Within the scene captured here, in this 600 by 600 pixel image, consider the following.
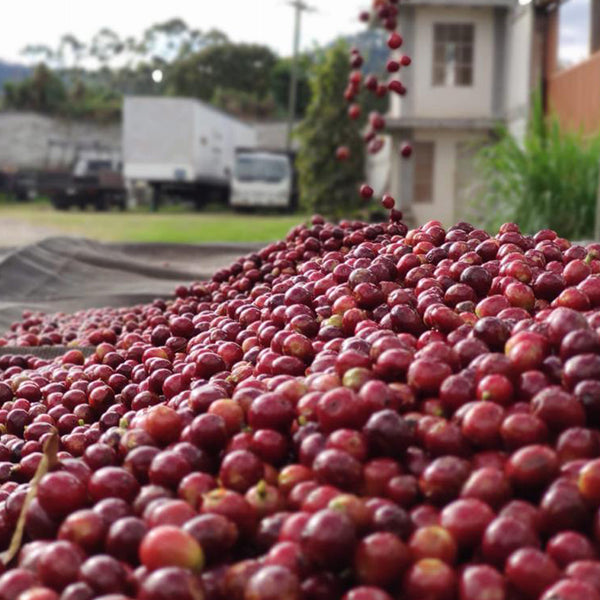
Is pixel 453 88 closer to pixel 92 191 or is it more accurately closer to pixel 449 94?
pixel 449 94

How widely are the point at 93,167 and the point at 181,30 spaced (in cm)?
4807

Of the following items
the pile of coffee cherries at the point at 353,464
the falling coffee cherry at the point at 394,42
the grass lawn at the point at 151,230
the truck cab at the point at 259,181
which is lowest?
the pile of coffee cherries at the point at 353,464

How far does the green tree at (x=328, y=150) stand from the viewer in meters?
24.4

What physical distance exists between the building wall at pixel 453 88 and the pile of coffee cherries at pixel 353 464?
16347 mm

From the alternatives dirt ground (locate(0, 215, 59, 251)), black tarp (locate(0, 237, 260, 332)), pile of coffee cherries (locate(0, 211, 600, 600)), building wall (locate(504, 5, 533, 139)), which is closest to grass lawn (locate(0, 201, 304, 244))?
dirt ground (locate(0, 215, 59, 251))

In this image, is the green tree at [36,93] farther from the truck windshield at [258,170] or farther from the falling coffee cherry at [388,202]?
the falling coffee cherry at [388,202]

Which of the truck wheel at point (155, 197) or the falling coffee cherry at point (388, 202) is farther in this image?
the truck wheel at point (155, 197)

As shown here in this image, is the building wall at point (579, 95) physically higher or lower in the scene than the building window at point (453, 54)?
lower

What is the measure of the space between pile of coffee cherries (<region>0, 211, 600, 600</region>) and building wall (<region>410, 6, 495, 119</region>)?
53.6 ft

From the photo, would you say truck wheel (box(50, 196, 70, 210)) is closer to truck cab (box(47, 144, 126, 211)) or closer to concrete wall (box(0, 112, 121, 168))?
truck cab (box(47, 144, 126, 211))

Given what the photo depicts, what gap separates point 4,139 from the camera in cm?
4353

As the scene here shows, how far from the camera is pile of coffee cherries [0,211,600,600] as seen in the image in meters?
1.16

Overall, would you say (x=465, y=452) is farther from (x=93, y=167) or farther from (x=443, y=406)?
(x=93, y=167)

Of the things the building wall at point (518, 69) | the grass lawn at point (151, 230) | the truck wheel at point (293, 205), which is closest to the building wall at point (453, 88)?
the building wall at point (518, 69)
